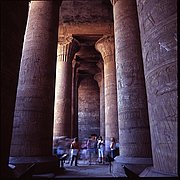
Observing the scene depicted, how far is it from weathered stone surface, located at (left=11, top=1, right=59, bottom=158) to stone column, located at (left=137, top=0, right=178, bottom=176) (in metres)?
3.49

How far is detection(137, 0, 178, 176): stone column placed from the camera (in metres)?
2.19

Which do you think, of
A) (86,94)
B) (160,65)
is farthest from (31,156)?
(86,94)

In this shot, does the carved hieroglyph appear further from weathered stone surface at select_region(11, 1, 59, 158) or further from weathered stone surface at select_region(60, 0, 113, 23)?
weathered stone surface at select_region(60, 0, 113, 23)

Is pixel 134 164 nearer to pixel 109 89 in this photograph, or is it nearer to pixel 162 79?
pixel 162 79

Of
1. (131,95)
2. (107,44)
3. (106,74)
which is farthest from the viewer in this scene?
(107,44)

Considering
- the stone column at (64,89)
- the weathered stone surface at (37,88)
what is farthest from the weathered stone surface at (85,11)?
the weathered stone surface at (37,88)

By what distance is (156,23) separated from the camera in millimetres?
2648

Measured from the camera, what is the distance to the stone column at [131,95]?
4777 mm

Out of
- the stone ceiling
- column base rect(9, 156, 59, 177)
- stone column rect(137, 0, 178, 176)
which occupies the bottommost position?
column base rect(9, 156, 59, 177)

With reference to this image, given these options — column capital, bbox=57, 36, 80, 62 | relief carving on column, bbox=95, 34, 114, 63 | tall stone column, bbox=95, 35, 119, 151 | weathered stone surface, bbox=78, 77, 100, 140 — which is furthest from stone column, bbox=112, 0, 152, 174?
weathered stone surface, bbox=78, 77, 100, 140

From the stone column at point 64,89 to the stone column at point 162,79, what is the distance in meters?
9.20

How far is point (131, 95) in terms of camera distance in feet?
17.5

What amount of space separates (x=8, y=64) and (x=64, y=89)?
376 inches

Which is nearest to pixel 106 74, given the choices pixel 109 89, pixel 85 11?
pixel 109 89
